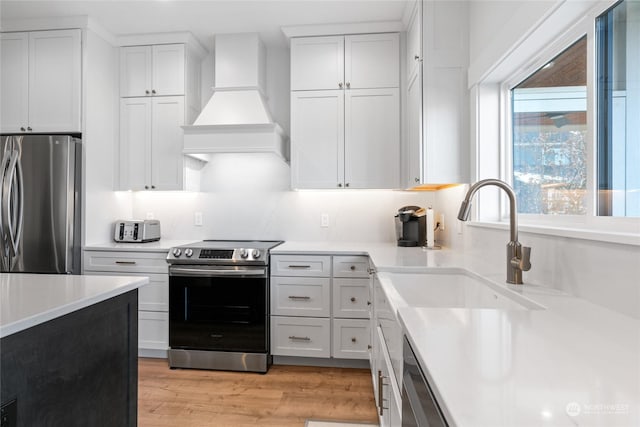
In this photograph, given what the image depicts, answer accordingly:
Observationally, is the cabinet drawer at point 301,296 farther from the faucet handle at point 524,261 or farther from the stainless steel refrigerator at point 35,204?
the stainless steel refrigerator at point 35,204

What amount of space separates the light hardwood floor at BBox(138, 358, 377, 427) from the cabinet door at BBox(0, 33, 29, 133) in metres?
2.26

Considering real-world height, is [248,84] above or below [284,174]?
above

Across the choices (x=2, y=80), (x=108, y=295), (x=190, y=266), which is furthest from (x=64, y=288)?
(x=2, y=80)

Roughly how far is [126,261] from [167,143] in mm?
1066

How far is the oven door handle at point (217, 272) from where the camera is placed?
2449 millimetres

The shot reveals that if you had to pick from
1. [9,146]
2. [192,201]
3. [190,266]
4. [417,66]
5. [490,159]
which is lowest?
[190,266]

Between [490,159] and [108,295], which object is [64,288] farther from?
[490,159]

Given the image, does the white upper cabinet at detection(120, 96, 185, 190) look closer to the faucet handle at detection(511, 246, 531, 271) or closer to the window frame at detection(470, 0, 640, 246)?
the window frame at detection(470, 0, 640, 246)

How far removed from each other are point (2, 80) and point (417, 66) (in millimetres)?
3353

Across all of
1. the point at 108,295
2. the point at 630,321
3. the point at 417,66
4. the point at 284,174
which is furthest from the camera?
the point at 284,174

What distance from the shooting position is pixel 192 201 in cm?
321

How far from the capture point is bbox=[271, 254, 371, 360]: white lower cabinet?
247cm

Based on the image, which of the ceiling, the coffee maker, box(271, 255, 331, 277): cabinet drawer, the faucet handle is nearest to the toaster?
box(271, 255, 331, 277): cabinet drawer

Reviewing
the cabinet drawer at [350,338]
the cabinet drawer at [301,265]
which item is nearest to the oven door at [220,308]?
the cabinet drawer at [301,265]
